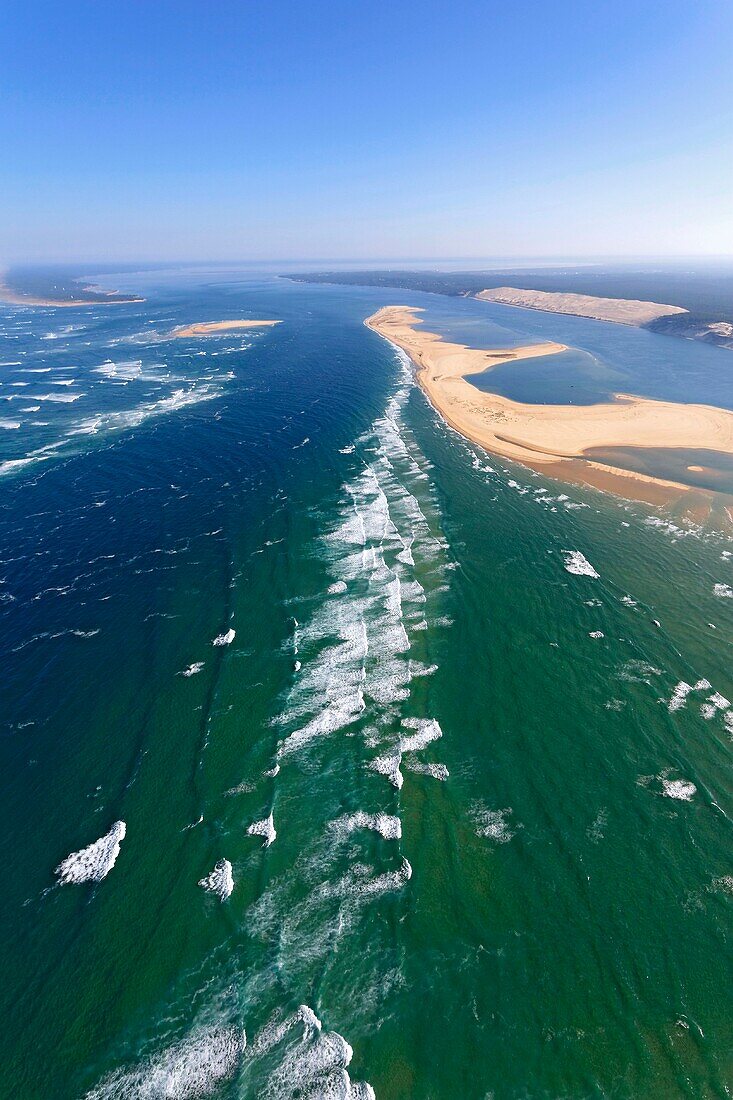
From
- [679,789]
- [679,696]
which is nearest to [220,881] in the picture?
[679,789]

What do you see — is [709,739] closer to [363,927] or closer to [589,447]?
[363,927]

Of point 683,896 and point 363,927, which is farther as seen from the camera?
point 683,896

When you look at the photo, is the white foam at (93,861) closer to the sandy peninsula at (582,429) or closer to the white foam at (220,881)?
the white foam at (220,881)

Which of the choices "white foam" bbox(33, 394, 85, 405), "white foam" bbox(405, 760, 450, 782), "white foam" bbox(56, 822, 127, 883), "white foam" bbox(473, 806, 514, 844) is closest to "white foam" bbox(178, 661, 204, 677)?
"white foam" bbox(56, 822, 127, 883)

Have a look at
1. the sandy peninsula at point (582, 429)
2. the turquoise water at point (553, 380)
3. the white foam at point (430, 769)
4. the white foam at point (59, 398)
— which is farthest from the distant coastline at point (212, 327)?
the white foam at point (430, 769)

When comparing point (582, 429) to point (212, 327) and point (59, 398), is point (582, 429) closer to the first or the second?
point (59, 398)

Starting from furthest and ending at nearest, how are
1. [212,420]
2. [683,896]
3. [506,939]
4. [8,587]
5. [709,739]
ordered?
[212,420], [8,587], [709,739], [683,896], [506,939]

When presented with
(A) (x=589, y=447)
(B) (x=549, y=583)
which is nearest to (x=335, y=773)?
(B) (x=549, y=583)
